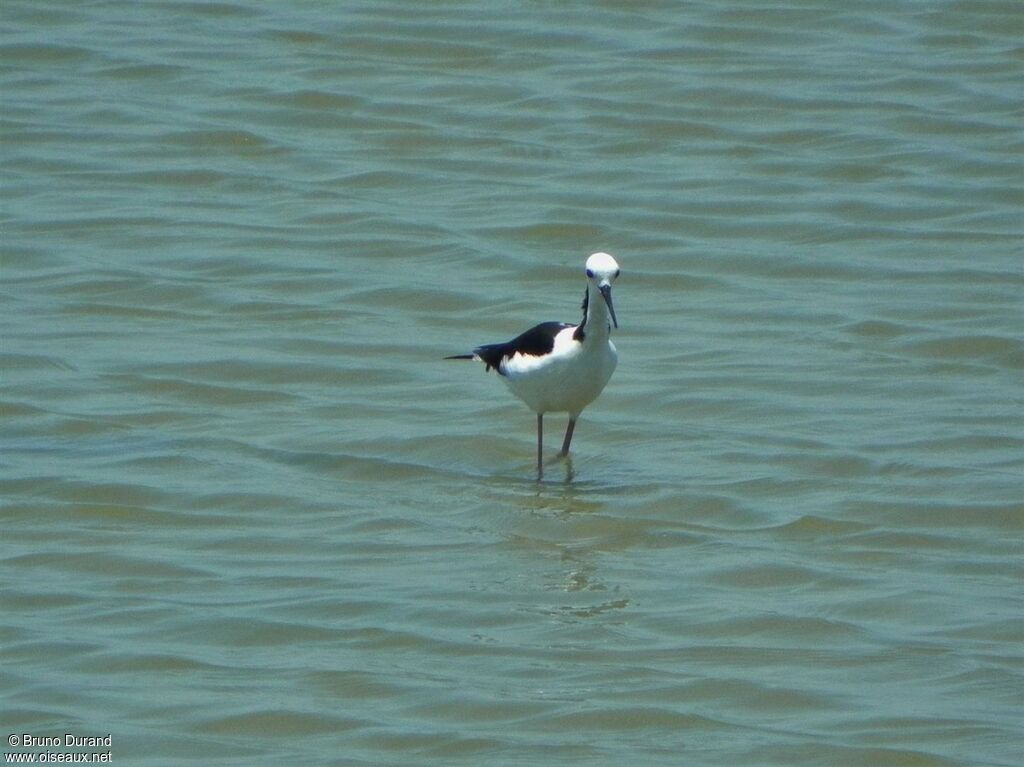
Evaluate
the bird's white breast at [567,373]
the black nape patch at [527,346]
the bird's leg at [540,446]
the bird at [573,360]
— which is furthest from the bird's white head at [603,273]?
the bird's leg at [540,446]

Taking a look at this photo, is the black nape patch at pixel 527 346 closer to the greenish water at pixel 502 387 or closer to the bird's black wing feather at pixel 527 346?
the bird's black wing feather at pixel 527 346

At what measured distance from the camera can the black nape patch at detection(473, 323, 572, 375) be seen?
31.1 ft

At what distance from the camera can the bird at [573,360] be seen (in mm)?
9227

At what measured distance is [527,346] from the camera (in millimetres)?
9578

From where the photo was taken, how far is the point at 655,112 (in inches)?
599

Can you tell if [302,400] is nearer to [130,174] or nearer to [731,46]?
[130,174]

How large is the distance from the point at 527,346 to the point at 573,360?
15.3 inches

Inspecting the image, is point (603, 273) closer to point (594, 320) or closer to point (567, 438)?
point (594, 320)

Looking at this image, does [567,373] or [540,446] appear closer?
[567,373]

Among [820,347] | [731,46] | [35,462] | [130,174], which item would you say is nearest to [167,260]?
[130,174]

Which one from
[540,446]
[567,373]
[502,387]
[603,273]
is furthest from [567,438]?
[502,387]

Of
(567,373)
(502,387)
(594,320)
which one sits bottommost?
(502,387)

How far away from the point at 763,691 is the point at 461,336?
194 inches

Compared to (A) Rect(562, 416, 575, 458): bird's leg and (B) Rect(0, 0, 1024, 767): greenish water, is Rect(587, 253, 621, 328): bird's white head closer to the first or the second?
(A) Rect(562, 416, 575, 458): bird's leg
